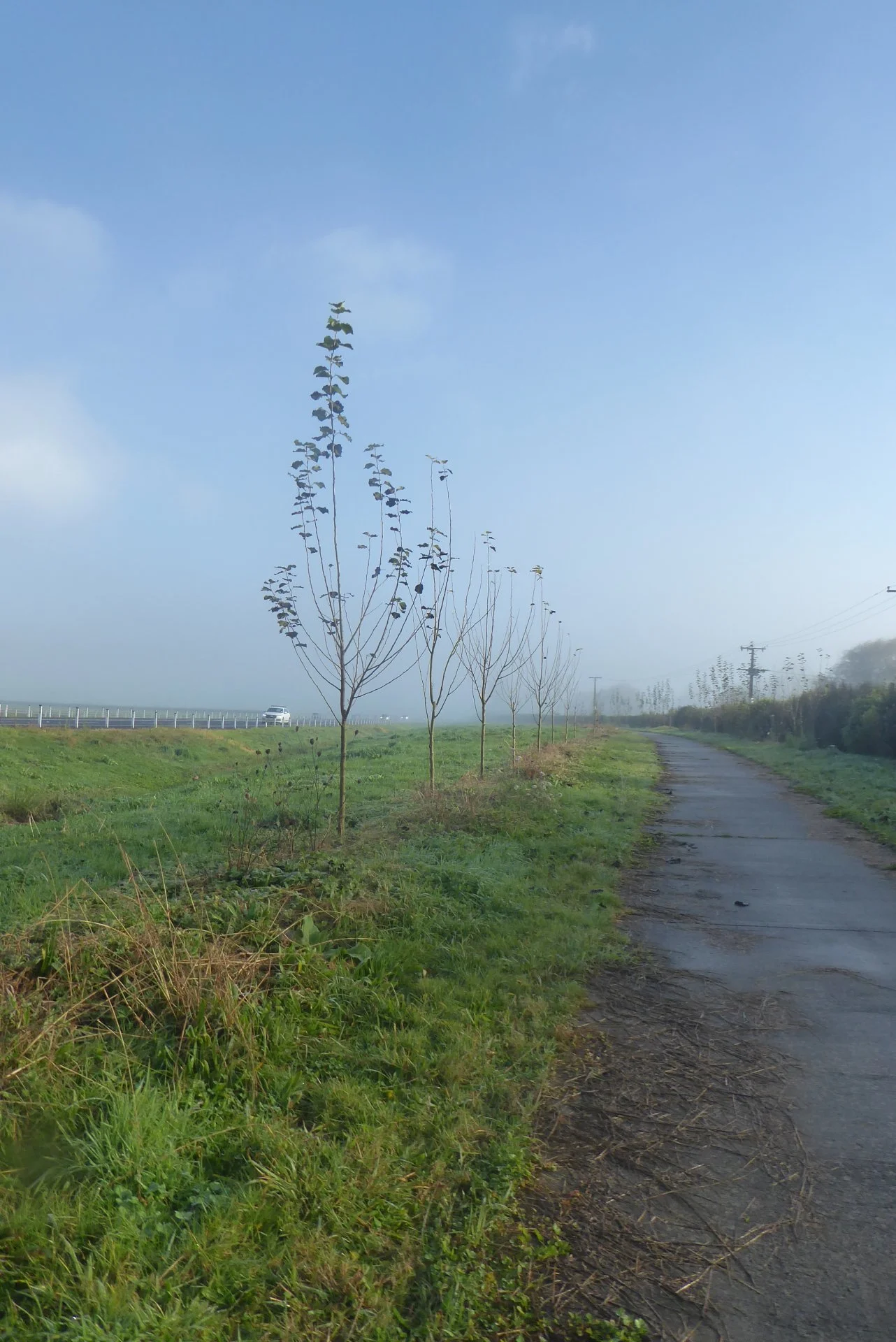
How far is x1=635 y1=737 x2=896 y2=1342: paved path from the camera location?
9.20ft

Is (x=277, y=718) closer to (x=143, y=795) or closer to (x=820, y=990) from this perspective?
(x=143, y=795)

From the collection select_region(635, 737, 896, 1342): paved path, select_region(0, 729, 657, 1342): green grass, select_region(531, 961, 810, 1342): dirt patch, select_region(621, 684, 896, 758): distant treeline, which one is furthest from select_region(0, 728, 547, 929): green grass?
select_region(621, 684, 896, 758): distant treeline

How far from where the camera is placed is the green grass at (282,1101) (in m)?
2.75

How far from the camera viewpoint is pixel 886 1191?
337 cm

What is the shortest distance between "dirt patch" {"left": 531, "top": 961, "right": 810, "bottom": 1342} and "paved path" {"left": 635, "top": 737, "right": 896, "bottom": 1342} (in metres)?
0.12

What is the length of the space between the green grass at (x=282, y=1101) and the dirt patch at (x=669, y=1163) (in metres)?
0.14

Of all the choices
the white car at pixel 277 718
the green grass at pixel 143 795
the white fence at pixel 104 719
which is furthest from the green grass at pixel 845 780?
the white car at pixel 277 718

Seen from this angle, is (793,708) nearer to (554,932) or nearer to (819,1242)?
(554,932)

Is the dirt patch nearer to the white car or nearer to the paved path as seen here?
the paved path

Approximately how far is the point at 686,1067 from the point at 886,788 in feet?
48.5

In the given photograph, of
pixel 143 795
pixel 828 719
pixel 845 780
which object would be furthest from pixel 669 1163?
pixel 828 719

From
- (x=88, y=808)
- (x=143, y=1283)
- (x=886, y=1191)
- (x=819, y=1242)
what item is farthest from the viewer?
(x=88, y=808)

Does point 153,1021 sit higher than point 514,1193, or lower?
higher

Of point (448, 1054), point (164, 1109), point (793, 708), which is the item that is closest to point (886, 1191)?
point (448, 1054)
